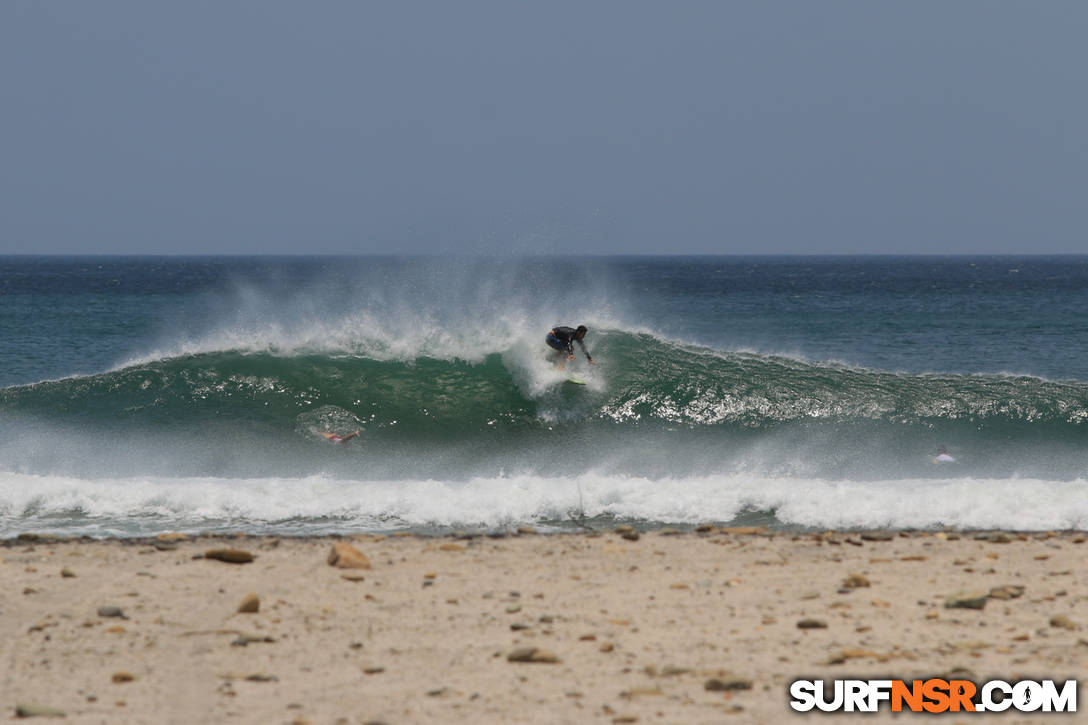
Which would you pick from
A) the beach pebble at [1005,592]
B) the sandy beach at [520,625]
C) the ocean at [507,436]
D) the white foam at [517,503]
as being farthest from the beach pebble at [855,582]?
the white foam at [517,503]

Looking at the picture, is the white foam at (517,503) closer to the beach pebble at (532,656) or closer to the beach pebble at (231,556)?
the beach pebble at (231,556)

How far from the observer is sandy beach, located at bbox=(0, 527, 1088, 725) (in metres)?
5.01

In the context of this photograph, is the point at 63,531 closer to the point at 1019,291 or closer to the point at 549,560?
the point at 549,560

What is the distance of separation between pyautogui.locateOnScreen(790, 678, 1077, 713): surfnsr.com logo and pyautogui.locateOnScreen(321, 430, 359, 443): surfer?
10.3m

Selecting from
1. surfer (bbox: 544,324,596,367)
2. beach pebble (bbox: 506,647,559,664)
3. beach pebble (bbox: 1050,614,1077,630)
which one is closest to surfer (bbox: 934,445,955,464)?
surfer (bbox: 544,324,596,367)

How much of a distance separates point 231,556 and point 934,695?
5255 mm

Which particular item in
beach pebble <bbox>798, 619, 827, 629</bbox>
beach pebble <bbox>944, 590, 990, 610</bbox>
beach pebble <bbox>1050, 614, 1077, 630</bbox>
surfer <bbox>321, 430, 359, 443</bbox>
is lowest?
beach pebble <bbox>798, 619, 827, 629</bbox>

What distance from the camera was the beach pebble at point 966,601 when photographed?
20.7 feet

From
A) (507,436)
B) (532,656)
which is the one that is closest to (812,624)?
(532,656)

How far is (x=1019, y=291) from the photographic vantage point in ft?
210

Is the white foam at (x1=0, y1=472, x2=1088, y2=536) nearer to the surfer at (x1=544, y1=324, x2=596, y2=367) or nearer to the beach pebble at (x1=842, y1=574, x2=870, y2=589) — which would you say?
the beach pebble at (x1=842, y1=574, x2=870, y2=589)

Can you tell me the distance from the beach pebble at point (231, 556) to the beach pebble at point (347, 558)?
663 mm

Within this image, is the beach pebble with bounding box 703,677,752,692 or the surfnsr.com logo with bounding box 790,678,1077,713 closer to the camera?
the surfnsr.com logo with bounding box 790,678,1077,713

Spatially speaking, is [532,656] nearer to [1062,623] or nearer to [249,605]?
[249,605]
